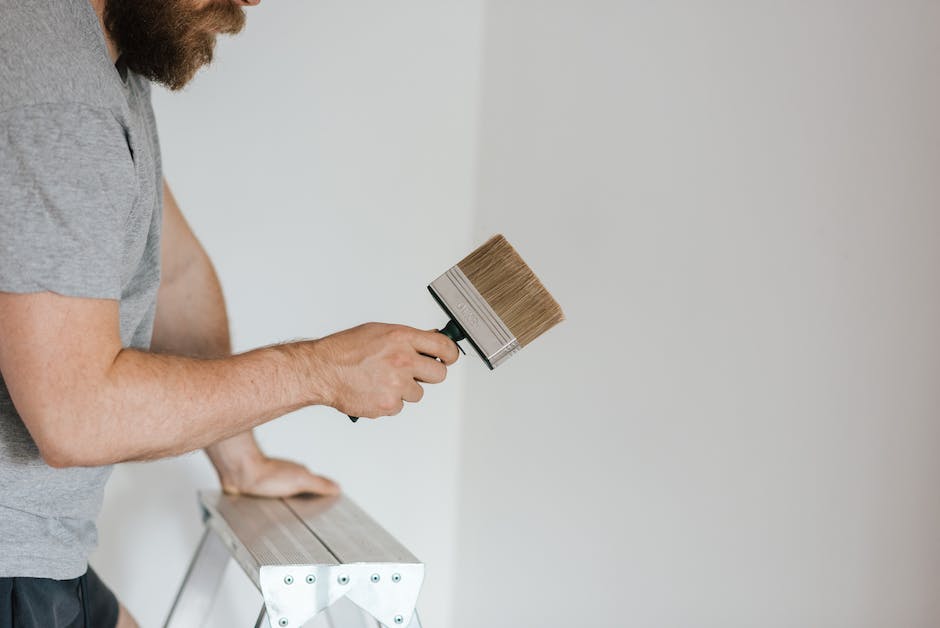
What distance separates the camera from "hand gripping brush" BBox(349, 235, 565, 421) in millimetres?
1047

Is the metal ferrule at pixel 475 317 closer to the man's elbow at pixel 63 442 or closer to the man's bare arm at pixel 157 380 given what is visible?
the man's bare arm at pixel 157 380

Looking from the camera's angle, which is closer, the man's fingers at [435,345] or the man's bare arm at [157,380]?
the man's bare arm at [157,380]

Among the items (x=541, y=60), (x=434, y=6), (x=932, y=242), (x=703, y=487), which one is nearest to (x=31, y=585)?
(x=703, y=487)

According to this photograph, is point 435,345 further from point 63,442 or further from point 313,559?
point 63,442

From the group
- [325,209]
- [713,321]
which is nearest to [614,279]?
[713,321]

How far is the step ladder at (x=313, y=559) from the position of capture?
1012 millimetres

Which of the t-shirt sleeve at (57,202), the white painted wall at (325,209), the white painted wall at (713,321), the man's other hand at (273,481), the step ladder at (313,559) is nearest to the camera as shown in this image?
the t-shirt sleeve at (57,202)

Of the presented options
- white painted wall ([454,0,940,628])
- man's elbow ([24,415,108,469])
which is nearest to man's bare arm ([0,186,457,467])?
man's elbow ([24,415,108,469])

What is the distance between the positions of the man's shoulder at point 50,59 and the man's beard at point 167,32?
4.9 inches

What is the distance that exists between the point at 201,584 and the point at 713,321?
0.96 m

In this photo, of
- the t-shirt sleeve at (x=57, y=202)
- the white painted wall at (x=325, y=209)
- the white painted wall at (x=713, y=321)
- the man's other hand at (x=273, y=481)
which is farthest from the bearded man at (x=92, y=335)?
the white painted wall at (x=325, y=209)

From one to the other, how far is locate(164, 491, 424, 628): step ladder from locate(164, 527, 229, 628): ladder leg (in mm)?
11

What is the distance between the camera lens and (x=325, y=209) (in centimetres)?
217

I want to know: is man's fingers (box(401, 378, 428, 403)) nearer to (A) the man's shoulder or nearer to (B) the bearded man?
(B) the bearded man
